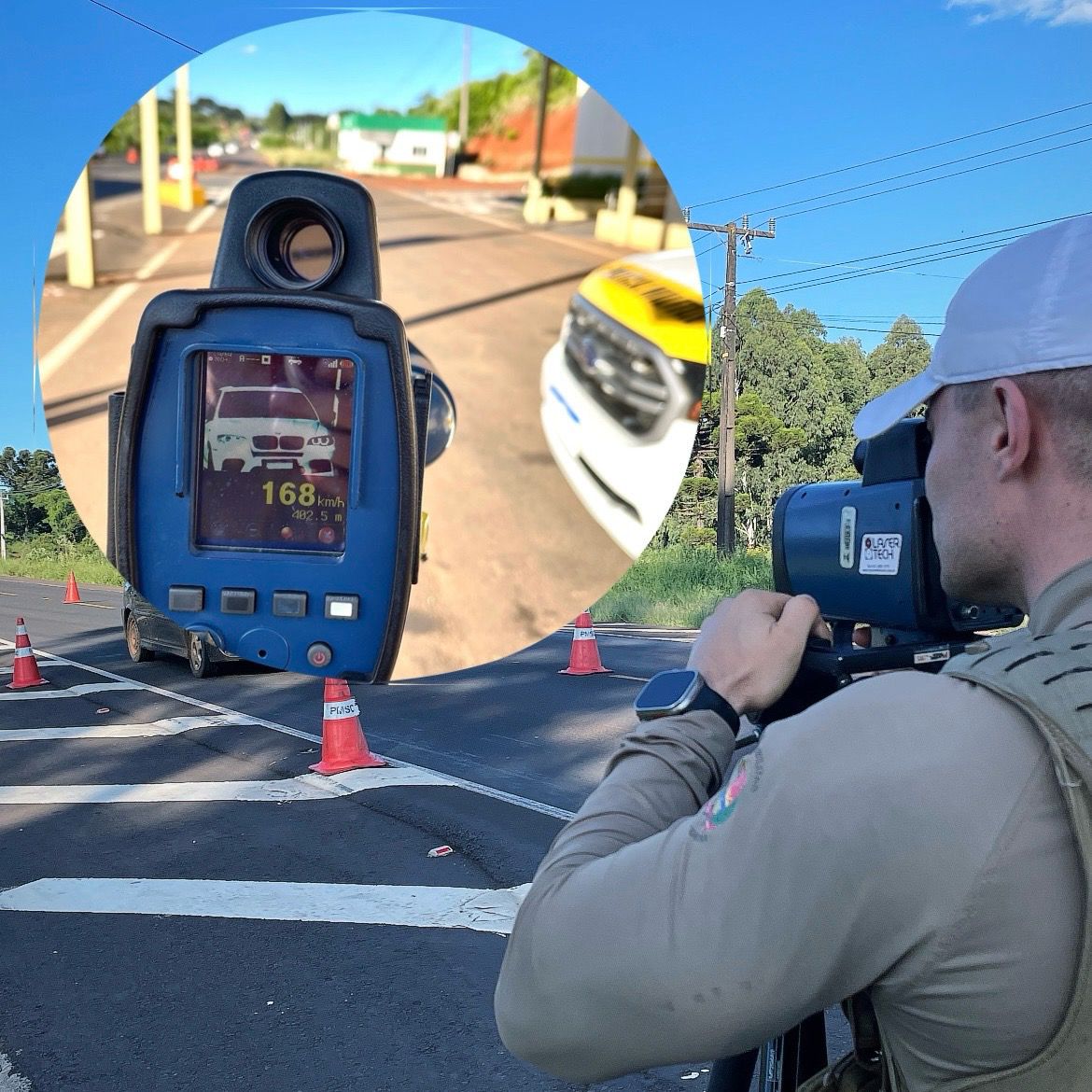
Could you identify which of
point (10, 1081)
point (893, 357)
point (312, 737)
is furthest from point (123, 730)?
point (893, 357)

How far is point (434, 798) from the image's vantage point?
5.57 m

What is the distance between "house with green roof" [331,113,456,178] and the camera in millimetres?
643

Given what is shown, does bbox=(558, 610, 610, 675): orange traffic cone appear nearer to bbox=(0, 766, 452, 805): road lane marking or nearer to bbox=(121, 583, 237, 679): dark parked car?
bbox=(0, 766, 452, 805): road lane marking

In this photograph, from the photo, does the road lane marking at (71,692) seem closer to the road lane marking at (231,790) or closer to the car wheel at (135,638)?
the road lane marking at (231,790)

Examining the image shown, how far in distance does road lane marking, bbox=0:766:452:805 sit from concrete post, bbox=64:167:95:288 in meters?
5.21

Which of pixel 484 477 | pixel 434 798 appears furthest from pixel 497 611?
pixel 434 798

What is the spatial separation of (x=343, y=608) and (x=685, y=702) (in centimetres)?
26

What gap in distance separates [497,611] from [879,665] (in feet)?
1.02

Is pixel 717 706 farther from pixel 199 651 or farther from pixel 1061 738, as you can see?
pixel 199 651

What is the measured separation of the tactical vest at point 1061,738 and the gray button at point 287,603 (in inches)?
15.4

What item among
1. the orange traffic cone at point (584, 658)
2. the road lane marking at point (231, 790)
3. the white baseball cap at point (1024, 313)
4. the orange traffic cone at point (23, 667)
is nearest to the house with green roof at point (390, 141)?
the white baseball cap at point (1024, 313)

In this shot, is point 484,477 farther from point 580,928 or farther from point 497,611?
point 580,928

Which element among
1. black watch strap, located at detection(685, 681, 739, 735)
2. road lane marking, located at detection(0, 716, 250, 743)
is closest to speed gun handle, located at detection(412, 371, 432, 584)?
black watch strap, located at detection(685, 681, 739, 735)

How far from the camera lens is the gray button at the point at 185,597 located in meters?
0.65
